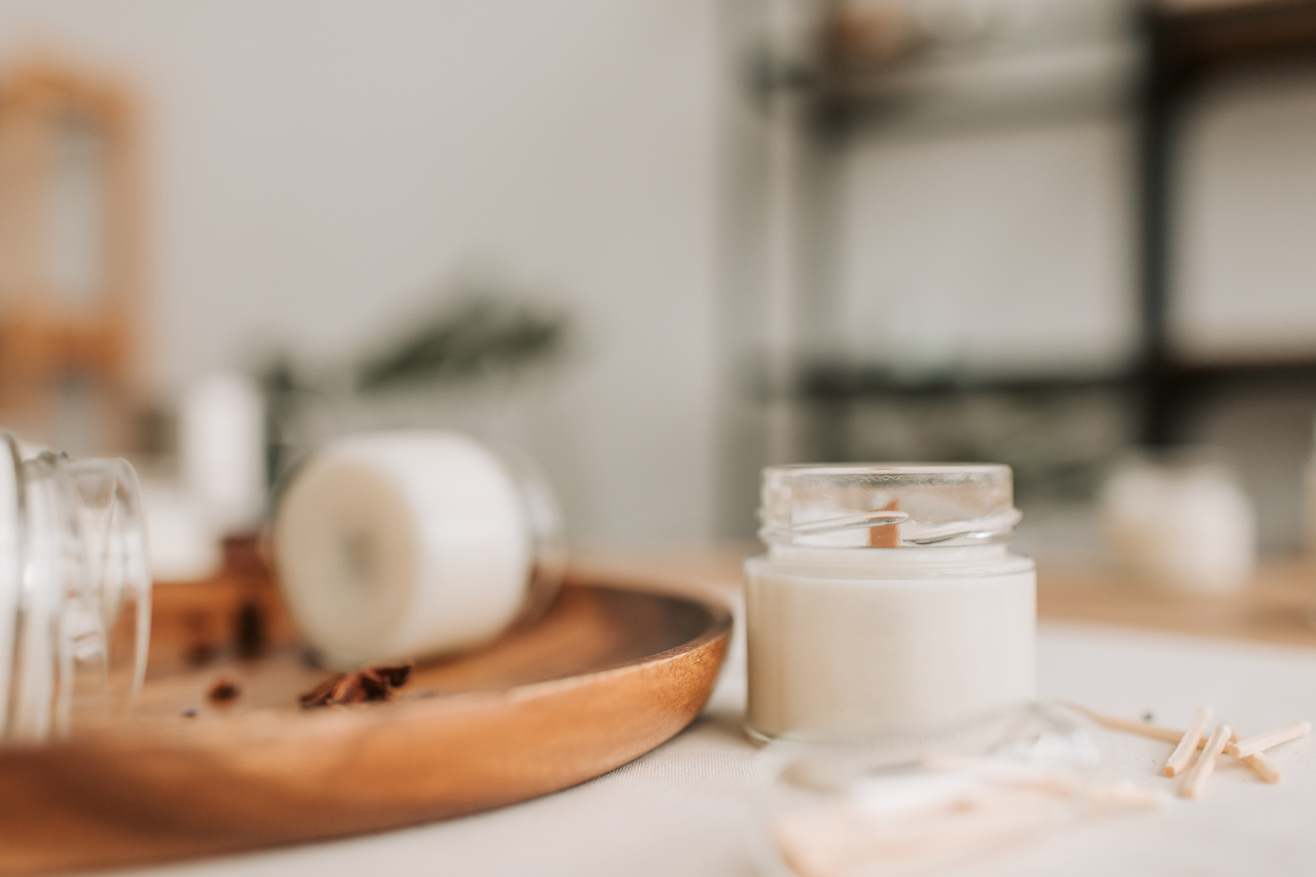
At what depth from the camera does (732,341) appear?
1.70 metres

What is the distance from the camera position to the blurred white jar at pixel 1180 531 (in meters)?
0.82

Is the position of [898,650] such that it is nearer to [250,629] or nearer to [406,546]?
[406,546]

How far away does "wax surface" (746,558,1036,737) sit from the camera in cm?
30

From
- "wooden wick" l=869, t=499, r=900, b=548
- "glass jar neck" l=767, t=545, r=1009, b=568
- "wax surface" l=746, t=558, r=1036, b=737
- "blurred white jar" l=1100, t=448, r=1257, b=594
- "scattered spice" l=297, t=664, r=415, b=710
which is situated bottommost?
"blurred white jar" l=1100, t=448, r=1257, b=594

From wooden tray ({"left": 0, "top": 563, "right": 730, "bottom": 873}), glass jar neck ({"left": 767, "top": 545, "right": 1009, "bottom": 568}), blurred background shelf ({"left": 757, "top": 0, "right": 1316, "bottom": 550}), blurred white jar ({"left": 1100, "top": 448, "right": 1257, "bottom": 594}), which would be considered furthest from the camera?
blurred background shelf ({"left": 757, "top": 0, "right": 1316, "bottom": 550})

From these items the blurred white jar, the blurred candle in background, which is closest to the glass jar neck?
the blurred white jar

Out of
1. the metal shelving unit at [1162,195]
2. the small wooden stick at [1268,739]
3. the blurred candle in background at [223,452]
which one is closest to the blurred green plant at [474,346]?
the blurred candle in background at [223,452]

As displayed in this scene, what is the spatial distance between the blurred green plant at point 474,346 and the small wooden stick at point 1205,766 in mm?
1212

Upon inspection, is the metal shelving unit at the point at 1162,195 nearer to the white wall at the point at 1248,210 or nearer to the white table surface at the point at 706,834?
the white wall at the point at 1248,210

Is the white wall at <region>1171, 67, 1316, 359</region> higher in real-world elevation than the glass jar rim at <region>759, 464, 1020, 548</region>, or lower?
higher

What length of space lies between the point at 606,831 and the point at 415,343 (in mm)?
1260

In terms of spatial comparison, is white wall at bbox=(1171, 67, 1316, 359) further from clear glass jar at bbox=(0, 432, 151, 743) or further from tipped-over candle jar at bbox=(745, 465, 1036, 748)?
clear glass jar at bbox=(0, 432, 151, 743)

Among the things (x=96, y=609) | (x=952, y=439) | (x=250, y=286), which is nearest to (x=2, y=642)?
(x=96, y=609)

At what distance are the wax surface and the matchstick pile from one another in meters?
0.03
